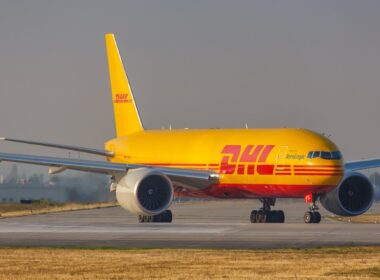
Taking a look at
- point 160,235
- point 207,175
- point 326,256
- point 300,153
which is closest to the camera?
point 326,256

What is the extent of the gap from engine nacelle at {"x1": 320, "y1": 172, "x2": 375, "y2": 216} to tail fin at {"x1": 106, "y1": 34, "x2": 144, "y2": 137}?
14.0 m

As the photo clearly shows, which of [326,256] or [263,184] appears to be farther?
[263,184]

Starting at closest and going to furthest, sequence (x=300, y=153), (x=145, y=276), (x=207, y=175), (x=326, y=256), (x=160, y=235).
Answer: (x=145, y=276) < (x=326, y=256) < (x=160, y=235) < (x=300, y=153) < (x=207, y=175)

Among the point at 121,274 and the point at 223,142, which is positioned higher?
the point at 223,142

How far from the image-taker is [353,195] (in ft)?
174

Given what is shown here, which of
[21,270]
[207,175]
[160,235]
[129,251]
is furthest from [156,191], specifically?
[21,270]

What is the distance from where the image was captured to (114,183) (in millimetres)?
53469

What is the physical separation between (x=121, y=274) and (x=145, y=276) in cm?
72

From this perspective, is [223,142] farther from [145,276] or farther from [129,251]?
[145,276]

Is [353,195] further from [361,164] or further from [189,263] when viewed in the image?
[189,263]

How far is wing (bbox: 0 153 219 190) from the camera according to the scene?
5181 cm

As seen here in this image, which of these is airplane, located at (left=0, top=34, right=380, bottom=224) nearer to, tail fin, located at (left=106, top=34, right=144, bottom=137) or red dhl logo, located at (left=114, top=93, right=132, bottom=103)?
tail fin, located at (left=106, top=34, right=144, bottom=137)

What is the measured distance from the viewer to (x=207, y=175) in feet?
174

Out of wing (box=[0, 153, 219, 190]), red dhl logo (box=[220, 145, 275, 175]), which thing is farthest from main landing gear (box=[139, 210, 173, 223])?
red dhl logo (box=[220, 145, 275, 175])
